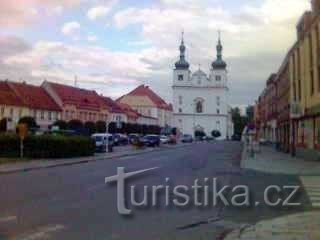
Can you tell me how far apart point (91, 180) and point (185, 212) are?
30.8 feet

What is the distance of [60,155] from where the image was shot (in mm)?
43438

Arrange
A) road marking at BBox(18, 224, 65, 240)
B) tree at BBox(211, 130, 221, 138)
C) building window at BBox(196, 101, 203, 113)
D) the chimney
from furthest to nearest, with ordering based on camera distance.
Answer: building window at BBox(196, 101, 203, 113) < tree at BBox(211, 130, 221, 138) < the chimney < road marking at BBox(18, 224, 65, 240)

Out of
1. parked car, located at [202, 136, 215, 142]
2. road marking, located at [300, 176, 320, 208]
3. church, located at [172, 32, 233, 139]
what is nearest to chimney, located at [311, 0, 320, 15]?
road marking, located at [300, 176, 320, 208]

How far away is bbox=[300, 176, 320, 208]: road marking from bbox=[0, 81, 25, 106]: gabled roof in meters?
74.5

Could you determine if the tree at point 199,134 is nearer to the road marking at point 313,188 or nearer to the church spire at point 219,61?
the church spire at point 219,61

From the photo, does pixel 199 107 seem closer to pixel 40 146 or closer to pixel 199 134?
pixel 199 134

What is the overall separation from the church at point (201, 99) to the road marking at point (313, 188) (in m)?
141

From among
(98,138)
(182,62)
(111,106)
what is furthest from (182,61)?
(98,138)

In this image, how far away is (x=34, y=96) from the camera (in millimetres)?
106000

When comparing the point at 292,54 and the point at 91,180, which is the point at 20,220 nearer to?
the point at 91,180

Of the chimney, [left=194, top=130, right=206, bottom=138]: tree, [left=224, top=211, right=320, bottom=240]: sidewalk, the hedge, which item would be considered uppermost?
the chimney

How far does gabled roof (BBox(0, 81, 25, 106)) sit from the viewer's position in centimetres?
9431

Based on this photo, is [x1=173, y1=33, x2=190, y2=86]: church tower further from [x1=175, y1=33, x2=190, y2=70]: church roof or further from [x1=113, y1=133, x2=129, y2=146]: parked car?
[x1=113, y1=133, x2=129, y2=146]: parked car

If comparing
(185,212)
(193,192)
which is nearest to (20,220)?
(185,212)
